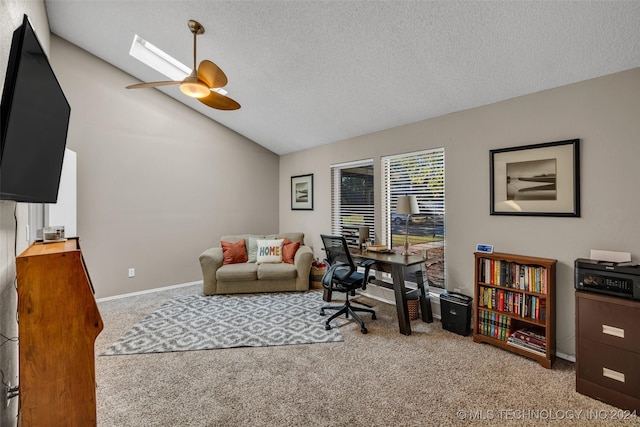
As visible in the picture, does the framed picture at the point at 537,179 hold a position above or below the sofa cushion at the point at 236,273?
above

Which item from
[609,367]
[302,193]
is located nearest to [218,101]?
[302,193]

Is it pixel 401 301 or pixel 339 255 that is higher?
pixel 339 255

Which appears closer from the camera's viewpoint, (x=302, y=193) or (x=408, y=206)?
(x=408, y=206)

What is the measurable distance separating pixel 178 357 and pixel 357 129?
3.45 m

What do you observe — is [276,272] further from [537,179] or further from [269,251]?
[537,179]

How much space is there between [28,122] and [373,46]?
8.05ft

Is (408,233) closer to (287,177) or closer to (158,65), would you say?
(287,177)

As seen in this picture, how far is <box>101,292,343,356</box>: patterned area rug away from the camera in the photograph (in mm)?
2838

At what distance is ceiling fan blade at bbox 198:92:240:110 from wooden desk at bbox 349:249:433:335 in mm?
2215

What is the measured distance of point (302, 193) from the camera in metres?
5.41

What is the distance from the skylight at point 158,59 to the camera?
370cm

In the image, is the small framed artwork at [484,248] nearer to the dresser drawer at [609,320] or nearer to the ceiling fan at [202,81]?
the dresser drawer at [609,320]

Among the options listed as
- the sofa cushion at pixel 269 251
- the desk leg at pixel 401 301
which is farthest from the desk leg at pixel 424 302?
the sofa cushion at pixel 269 251

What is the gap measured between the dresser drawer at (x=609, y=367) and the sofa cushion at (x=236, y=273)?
11.9ft
